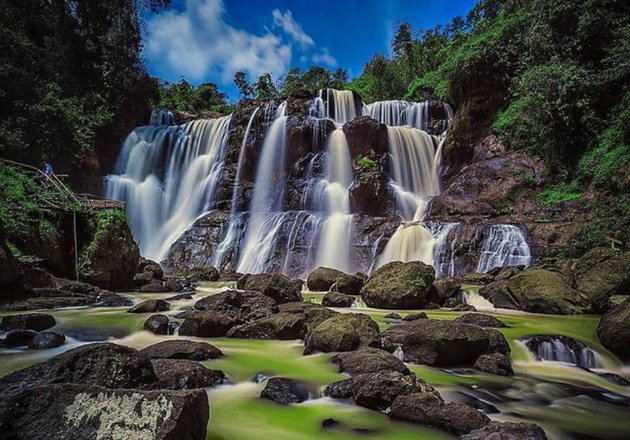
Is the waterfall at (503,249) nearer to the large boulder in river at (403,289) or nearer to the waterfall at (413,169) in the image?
the large boulder in river at (403,289)

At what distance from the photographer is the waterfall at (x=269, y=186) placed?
22953 millimetres

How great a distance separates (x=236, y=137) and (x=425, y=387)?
27930mm

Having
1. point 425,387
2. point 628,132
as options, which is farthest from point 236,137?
point 425,387

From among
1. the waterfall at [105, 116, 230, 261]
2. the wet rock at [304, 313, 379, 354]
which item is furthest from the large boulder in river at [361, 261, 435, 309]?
the waterfall at [105, 116, 230, 261]

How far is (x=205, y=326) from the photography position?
771 cm

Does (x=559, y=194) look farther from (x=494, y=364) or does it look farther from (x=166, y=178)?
(x=166, y=178)

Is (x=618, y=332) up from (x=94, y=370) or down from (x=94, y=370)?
up

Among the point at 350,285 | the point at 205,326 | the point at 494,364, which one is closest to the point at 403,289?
the point at 350,285

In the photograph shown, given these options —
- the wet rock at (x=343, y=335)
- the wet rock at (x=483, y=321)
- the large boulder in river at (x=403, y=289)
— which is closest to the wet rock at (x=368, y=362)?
the wet rock at (x=343, y=335)

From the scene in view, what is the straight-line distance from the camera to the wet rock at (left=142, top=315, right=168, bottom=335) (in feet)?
26.0

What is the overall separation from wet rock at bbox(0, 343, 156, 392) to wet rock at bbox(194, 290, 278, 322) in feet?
15.1

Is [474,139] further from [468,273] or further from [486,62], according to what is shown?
[468,273]

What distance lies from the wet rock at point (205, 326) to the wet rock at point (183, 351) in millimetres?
1618

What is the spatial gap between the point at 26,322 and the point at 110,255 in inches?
278
